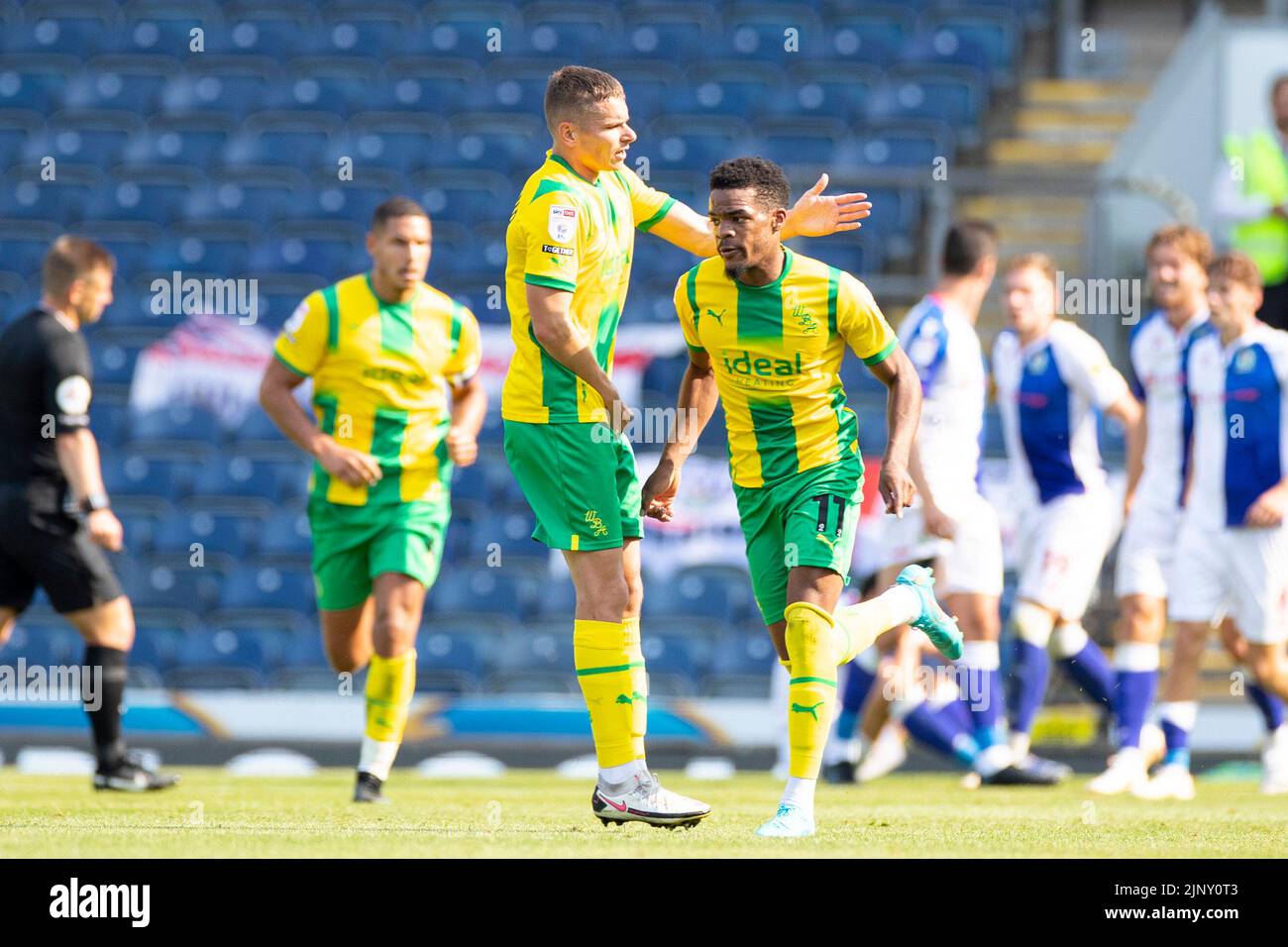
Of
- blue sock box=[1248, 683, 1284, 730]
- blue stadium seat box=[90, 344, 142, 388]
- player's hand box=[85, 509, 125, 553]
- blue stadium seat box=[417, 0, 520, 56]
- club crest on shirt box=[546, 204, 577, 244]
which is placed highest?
blue stadium seat box=[417, 0, 520, 56]

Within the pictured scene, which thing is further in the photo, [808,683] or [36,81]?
[36,81]

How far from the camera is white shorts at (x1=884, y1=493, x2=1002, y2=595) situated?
29.7 feet

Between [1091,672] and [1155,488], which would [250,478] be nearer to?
[1091,672]

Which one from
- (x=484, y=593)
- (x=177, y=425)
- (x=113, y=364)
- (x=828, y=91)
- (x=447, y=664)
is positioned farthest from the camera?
(x=828, y=91)

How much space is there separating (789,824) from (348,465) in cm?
278

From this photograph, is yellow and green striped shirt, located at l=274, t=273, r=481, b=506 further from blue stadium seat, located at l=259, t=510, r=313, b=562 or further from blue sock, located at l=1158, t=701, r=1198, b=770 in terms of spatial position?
blue stadium seat, located at l=259, t=510, r=313, b=562

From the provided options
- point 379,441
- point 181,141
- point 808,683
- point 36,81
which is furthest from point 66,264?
point 36,81

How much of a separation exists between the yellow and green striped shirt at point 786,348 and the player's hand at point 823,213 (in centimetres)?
16

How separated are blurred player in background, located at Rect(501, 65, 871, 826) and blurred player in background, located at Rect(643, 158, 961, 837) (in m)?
0.25

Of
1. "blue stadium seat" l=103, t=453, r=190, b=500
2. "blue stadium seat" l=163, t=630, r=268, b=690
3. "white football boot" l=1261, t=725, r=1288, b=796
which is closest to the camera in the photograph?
"white football boot" l=1261, t=725, r=1288, b=796

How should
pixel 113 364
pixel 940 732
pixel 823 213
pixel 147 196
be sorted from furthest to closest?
pixel 147 196 → pixel 113 364 → pixel 940 732 → pixel 823 213

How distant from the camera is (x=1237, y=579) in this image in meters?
8.77

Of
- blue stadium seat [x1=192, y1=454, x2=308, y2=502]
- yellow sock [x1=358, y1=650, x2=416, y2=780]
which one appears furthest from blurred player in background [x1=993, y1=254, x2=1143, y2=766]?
blue stadium seat [x1=192, y1=454, x2=308, y2=502]

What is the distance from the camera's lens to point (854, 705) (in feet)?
32.0
